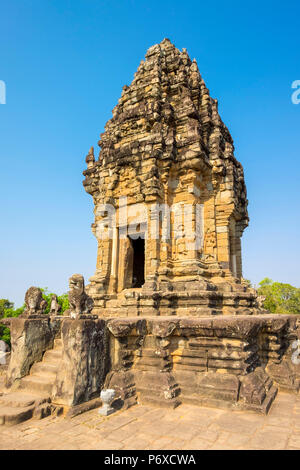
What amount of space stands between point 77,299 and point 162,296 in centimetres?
282

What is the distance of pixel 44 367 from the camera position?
585 centimetres

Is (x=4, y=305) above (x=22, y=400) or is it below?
below

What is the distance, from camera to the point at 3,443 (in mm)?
3627

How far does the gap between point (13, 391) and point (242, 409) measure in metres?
4.06

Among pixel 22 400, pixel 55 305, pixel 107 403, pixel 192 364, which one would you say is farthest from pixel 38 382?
pixel 55 305

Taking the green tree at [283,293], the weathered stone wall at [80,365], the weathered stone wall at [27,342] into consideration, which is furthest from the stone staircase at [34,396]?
the green tree at [283,293]

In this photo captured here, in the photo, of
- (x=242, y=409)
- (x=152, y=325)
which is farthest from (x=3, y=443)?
(x=242, y=409)

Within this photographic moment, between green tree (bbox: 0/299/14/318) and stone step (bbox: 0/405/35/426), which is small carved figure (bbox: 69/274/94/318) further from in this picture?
green tree (bbox: 0/299/14/318)

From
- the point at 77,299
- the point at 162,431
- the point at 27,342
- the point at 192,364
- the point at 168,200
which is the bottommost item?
the point at 162,431

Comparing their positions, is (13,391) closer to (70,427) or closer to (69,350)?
(69,350)

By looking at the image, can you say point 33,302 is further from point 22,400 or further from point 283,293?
point 283,293

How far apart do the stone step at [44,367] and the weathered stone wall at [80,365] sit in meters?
0.95

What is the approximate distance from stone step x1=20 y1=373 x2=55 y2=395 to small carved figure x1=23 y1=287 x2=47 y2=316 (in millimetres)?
1299

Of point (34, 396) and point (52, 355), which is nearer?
point (34, 396)
